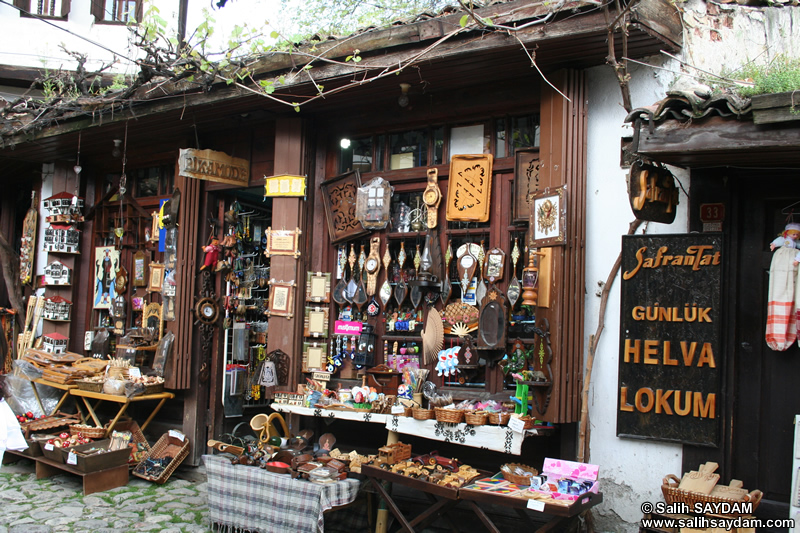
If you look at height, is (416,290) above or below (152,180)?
below

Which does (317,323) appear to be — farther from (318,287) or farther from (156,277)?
(156,277)

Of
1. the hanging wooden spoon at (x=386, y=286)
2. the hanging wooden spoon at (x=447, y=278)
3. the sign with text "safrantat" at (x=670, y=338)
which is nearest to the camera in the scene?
the sign with text "safrantat" at (x=670, y=338)

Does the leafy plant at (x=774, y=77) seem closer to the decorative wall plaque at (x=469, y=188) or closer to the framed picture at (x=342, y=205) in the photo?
the decorative wall plaque at (x=469, y=188)

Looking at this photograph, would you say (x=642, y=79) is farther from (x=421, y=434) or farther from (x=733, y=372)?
(x=421, y=434)

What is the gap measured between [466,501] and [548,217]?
238cm

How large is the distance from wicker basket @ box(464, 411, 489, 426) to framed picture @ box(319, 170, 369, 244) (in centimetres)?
231

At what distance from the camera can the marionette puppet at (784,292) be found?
4.54 meters

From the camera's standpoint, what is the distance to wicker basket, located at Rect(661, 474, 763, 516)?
14.1ft

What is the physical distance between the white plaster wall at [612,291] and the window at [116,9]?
9.12 meters

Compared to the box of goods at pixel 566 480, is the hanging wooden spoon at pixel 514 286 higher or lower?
higher

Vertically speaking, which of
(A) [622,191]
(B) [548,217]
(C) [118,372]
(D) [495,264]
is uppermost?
(A) [622,191]

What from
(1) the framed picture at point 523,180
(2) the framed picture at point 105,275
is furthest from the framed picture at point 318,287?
(2) the framed picture at point 105,275

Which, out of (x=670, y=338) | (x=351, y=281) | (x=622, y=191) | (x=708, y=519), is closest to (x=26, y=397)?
(x=351, y=281)

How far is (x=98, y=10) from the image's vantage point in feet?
37.8
